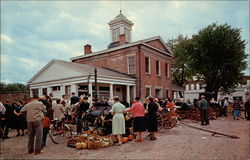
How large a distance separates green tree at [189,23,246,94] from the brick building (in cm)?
427

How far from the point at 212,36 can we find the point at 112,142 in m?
20.4

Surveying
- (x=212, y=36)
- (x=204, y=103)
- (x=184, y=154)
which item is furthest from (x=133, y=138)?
(x=212, y=36)

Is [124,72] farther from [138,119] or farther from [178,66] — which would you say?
[178,66]

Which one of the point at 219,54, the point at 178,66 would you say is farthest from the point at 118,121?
the point at 178,66

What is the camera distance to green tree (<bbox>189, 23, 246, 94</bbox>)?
73.6 ft

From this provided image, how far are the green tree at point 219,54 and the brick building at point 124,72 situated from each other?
4.27m

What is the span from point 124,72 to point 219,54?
38.6 ft

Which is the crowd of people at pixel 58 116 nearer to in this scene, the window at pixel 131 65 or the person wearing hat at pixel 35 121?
the person wearing hat at pixel 35 121

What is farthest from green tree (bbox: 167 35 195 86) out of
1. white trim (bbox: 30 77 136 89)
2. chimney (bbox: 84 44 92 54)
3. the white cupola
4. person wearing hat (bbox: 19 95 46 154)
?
person wearing hat (bbox: 19 95 46 154)

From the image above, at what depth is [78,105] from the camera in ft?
28.9

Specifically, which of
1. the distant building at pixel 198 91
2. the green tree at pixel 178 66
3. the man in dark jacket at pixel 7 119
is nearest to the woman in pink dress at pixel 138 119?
the man in dark jacket at pixel 7 119

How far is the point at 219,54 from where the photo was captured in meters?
22.9

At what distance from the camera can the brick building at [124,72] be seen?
1766cm

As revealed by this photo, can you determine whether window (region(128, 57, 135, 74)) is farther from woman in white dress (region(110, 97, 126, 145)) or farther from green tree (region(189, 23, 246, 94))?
woman in white dress (region(110, 97, 126, 145))
